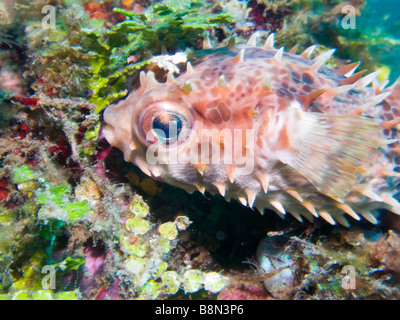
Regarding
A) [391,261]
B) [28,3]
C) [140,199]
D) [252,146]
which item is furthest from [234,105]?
[28,3]

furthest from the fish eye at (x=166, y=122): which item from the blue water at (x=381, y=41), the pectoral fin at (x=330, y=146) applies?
the blue water at (x=381, y=41)

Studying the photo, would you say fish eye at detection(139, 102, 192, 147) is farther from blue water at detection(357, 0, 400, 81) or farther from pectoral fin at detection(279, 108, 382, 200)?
blue water at detection(357, 0, 400, 81)

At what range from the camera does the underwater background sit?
2311mm

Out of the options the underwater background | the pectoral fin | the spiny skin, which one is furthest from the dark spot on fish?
the underwater background

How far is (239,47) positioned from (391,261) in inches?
104

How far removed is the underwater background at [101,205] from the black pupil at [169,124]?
54cm

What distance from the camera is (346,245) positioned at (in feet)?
8.68

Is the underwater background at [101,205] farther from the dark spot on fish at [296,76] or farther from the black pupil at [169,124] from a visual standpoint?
the dark spot on fish at [296,76]

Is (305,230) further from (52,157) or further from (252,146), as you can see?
(52,157)

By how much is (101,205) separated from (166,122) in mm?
1173

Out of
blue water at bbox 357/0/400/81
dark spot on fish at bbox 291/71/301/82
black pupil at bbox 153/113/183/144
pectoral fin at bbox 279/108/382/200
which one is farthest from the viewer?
blue water at bbox 357/0/400/81

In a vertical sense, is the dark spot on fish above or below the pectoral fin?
above

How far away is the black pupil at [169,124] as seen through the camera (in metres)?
1.97

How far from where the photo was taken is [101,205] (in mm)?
2484
